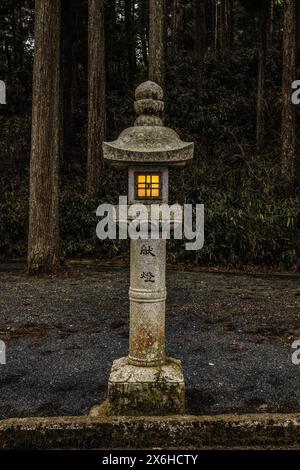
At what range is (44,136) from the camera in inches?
433

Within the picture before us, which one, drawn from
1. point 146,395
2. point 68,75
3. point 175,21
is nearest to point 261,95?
point 68,75

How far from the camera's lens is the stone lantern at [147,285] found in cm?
439

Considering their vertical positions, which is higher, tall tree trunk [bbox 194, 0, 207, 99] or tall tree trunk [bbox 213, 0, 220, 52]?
tall tree trunk [bbox 213, 0, 220, 52]

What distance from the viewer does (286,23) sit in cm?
1455

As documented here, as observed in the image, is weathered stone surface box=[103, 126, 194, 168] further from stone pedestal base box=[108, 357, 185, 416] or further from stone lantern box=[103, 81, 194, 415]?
stone pedestal base box=[108, 357, 185, 416]

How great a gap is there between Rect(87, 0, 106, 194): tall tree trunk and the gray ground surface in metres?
5.37

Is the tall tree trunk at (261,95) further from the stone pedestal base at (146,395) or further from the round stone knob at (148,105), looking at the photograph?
the stone pedestal base at (146,395)

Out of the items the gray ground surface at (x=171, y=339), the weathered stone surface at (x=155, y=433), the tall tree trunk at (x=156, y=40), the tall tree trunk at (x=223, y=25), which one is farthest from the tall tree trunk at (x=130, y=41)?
the weathered stone surface at (x=155, y=433)

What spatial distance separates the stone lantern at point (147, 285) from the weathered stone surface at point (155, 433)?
0.35m

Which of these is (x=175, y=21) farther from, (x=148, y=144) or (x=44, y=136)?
(x=148, y=144)

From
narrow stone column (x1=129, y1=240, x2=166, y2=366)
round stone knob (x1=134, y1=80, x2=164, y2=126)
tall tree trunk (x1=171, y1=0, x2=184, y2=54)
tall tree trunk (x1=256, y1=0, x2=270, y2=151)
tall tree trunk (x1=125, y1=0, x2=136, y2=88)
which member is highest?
tall tree trunk (x1=171, y1=0, x2=184, y2=54)

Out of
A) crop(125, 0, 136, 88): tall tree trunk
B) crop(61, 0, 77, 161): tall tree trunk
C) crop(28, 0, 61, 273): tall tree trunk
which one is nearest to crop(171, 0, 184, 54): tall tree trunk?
A: crop(125, 0, 136, 88): tall tree trunk

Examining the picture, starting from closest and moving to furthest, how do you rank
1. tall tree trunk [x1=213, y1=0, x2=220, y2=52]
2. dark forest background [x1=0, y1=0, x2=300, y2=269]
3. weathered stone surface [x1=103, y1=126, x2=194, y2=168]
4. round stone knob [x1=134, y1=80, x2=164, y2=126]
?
weathered stone surface [x1=103, y1=126, x2=194, y2=168], round stone knob [x1=134, y1=80, x2=164, y2=126], dark forest background [x1=0, y1=0, x2=300, y2=269], tall tree trunk [x1=213, y1=0, x2=220, y2=52]

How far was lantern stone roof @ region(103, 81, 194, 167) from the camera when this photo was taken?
4.30 metres
